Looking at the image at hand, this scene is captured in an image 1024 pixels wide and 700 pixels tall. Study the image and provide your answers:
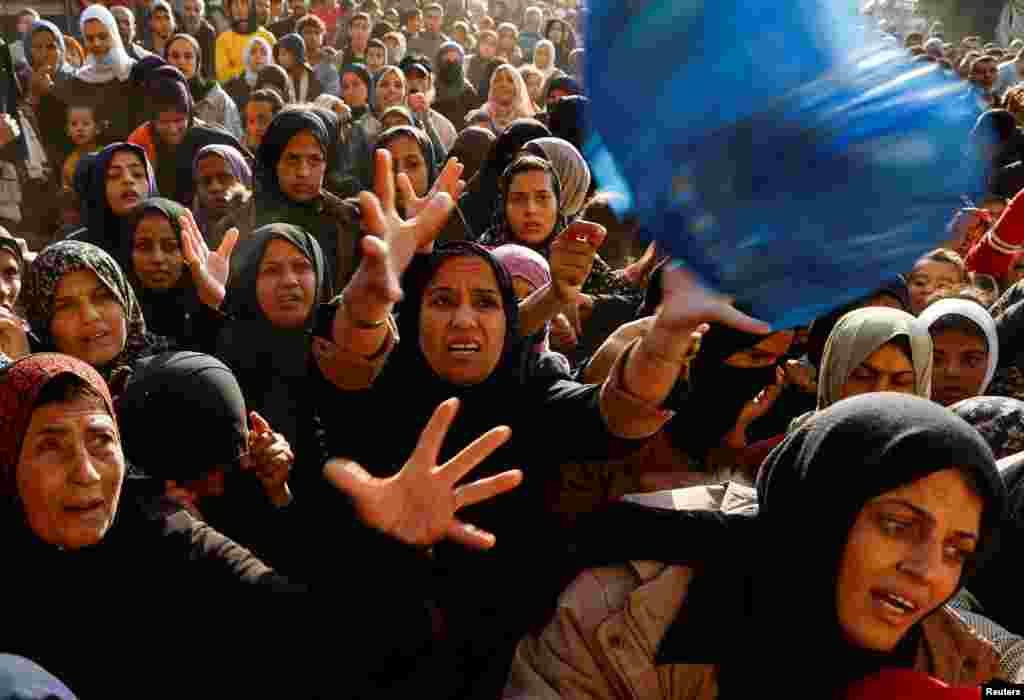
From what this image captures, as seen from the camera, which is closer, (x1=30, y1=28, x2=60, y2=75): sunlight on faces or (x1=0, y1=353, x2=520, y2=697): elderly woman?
(x1=0, y1=353, x2=520, y2=697): elderly woman

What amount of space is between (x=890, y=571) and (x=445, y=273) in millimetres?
1188

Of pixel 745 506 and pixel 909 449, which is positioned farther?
pixel 745 506

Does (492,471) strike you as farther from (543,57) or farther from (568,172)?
(543,57)

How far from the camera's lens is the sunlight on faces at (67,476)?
1694 mm

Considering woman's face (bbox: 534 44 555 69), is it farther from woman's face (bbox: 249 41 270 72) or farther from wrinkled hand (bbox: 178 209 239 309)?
wrinkled hand (bbox: 178 209 239 309)

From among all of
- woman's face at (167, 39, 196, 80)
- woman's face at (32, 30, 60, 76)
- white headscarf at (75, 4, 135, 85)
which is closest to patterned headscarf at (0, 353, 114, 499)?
white headscarf at (75, 4, 135, 85)

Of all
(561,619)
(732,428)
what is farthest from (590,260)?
(561,619)

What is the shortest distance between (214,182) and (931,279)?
3248 mm

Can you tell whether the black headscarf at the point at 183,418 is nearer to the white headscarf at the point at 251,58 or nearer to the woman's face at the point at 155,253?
the woman's face at the point at 155,253

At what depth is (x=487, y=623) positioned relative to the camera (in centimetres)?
197

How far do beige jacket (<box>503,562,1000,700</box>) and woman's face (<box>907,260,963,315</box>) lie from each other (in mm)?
2331

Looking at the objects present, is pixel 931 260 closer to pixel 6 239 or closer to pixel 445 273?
pixel 445 273

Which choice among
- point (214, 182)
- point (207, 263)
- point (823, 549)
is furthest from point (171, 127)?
point (823, 549)

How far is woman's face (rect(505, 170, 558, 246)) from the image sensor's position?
3.79 metres
